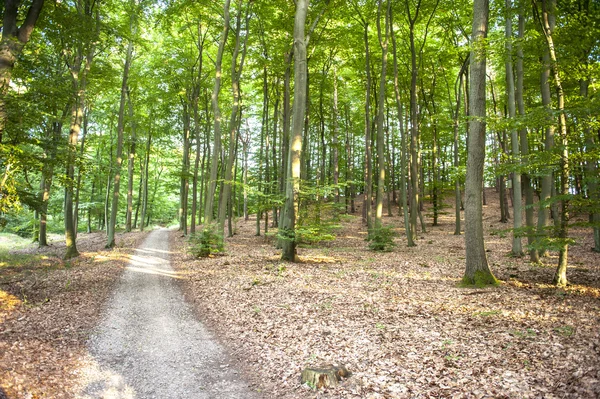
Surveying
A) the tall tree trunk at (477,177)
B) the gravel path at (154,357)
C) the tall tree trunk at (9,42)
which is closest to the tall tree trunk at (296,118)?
the gravel path at (154,357)

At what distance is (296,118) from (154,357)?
8938mm

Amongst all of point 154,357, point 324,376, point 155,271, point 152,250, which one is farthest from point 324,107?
point 324,376

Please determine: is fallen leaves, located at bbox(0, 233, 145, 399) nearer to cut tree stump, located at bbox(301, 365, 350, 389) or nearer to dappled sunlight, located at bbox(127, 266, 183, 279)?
dappled sunlight, located at bbox(127, 266, 183, 279)

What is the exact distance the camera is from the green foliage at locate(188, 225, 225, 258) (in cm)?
1435

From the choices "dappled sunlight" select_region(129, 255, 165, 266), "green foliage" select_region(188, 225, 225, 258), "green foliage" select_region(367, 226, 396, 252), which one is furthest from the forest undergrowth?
"dappled sunlight" select_region(129, 255, 165, 266)

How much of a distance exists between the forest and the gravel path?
295 cm

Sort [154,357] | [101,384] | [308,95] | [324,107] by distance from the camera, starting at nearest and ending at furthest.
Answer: [101,384] < [154,357] < [308,95] < [324,107]

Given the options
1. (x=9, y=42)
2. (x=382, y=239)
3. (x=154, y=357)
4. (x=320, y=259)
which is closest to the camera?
(x=154, y=357)

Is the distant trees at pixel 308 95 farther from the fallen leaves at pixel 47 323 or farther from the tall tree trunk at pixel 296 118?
the fallen leaves at pixel 47 323

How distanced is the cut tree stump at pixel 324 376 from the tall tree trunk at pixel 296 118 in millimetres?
7295

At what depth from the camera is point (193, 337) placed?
6.49 meters

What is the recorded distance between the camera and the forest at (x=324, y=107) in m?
7.62

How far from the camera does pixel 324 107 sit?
2675 cm

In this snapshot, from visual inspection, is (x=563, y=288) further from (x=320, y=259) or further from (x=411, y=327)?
(x=320, y=259)
